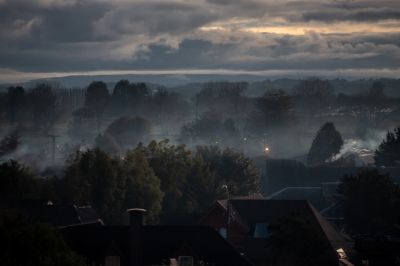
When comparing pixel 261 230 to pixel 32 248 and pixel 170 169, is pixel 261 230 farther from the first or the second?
pixel 32 248

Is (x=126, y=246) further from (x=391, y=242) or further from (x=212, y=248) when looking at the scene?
(x=391, y=242)

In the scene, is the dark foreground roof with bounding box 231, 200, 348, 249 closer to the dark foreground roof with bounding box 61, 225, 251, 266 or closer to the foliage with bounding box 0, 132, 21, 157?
the dark foreground roof with bounding box 61, 225, 251, 266

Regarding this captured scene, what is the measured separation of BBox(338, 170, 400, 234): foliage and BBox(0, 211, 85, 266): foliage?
4100 centimetres

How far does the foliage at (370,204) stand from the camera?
8981 centimetres

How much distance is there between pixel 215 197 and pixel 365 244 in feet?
147

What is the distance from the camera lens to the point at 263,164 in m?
172

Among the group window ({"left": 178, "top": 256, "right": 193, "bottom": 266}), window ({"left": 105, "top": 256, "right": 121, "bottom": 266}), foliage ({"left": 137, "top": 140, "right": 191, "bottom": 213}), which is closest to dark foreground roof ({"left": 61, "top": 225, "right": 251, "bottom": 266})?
window ({"left": 105, "top": 256, "right": 121, "bottom": 266})

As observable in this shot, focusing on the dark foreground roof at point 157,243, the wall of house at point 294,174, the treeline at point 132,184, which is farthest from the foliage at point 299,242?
the wall of house at point 294,174

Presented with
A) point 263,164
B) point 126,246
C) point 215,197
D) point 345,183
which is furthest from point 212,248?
point 263,164

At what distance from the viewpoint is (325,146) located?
18138 cm

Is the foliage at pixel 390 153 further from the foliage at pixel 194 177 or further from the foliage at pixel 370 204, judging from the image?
the foliage at pixel 370 204

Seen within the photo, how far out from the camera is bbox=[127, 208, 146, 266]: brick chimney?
63.6 metres

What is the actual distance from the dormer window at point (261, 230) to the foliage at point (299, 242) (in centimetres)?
1027

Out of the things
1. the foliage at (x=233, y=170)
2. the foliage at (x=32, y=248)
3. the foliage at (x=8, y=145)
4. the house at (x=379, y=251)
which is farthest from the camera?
the foliage at (x=8, y=145)
